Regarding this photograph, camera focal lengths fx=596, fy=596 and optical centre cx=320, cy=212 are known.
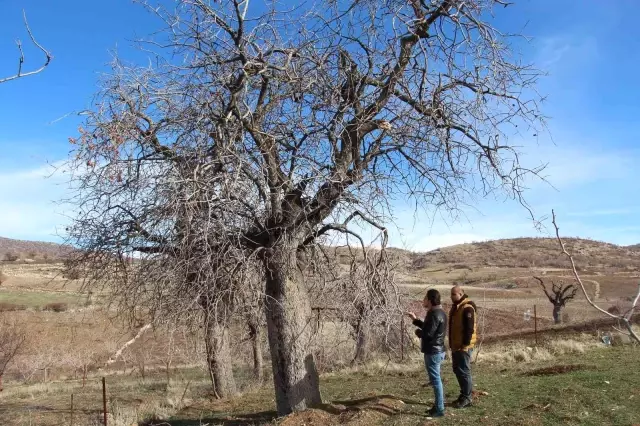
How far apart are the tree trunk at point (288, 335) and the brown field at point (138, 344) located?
1.38m

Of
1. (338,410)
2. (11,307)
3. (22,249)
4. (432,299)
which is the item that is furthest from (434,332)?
(22,249)

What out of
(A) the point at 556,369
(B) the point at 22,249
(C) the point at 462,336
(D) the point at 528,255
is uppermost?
(B) the point at 22,249

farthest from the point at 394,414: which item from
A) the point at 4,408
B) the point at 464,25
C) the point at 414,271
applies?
the point at 4,408

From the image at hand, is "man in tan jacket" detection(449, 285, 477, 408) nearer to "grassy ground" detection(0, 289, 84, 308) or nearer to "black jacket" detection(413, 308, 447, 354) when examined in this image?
"black jacket" detection(413, 308, 447, 354)

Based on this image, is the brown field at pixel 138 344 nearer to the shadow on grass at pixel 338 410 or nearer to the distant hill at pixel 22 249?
the shadow on grass at pixel 338 410

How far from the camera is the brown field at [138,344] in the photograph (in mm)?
13547

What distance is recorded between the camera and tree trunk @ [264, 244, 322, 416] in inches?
356

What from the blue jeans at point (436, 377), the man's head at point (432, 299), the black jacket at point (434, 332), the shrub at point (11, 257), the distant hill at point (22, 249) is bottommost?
the blue jeans at point (436, 377)

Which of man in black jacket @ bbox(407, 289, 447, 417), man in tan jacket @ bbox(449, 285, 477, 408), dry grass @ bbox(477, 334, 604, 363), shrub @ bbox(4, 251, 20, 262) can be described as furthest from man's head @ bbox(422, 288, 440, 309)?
shrub @ bbox(4, 251, 20, 262)

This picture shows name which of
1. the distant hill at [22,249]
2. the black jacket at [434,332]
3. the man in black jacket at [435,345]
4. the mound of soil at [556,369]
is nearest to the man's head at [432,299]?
the man in black jacket at [435,345]

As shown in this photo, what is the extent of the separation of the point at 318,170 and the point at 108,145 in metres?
3.01

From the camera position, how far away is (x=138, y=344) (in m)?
32.5

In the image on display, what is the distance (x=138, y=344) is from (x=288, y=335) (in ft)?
84.6

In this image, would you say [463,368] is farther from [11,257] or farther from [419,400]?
[11,257]
